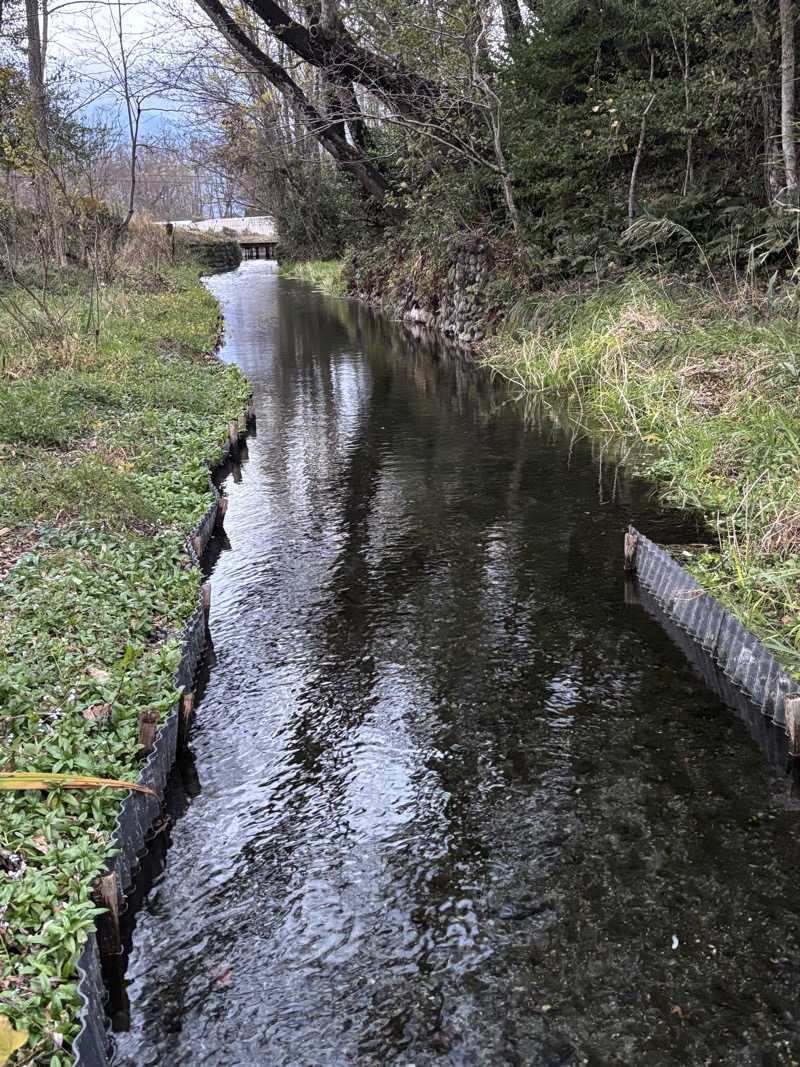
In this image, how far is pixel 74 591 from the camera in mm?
5371

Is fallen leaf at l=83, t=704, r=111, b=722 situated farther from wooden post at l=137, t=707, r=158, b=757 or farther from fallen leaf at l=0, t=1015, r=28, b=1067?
fallen leaf at l=0, t=1015, r=28, b=1067

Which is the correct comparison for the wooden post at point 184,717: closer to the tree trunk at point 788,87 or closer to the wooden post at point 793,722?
the wooden post at point 793,722

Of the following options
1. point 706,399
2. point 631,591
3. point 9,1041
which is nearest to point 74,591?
point 9,1041

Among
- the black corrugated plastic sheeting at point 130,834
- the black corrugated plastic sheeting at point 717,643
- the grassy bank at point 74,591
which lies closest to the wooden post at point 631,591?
the black corrugated plastic sheeting at point 717,643

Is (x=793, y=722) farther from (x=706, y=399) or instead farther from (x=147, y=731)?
(x=706, y=399)

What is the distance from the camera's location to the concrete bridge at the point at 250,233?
54134mm

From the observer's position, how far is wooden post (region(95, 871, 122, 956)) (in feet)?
10.2

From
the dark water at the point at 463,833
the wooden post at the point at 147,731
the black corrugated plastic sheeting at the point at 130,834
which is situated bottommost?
the dark water at the point at 463,833

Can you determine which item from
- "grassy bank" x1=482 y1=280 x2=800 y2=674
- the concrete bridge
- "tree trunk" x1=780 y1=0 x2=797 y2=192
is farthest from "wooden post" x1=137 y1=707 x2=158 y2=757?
the concrete bridge

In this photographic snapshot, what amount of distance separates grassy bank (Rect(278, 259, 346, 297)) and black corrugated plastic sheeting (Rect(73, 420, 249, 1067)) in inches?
1037

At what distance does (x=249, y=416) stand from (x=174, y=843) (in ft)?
27.5

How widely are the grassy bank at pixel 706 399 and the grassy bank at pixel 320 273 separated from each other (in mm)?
17349

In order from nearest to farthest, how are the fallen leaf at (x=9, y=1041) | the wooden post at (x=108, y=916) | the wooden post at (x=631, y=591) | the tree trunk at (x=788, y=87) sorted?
the fallen leaf at (x=9, y=1041)
the wooden post at (x=108, y=916)
the wooden post at (x=631, y=591)
the tree trunk at (x=788, y=87)

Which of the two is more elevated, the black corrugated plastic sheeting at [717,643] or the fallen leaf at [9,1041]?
the fallen leaf at [9,1041]
